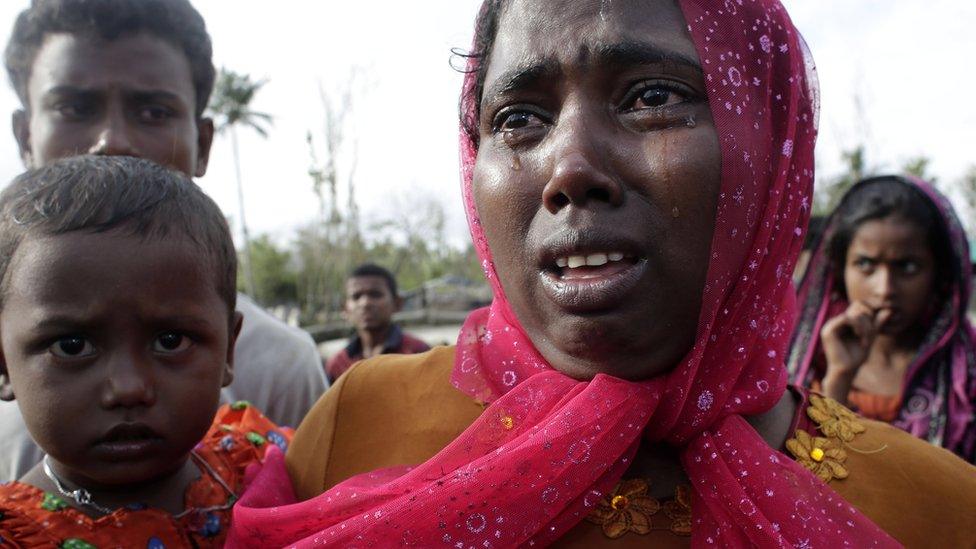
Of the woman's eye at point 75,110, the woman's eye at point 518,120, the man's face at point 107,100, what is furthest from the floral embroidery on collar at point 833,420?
the woman's eye at point 75,110

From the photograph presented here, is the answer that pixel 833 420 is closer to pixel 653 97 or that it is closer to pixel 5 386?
pixel 653 97

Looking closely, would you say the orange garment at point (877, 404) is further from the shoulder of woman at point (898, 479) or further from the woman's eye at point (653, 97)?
the woman's eye at point (653, 97)

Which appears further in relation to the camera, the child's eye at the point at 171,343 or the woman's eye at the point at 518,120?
the child's eye at the point at 171,343


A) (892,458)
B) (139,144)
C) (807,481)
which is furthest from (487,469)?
(139,144)

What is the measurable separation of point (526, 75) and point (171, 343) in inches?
35.3

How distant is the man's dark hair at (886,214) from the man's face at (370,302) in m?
4.66

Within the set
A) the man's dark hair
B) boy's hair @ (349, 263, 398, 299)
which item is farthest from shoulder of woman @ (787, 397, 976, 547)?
boy's hair @ (349, 263, 398, 299)

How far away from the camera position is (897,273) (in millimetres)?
3711

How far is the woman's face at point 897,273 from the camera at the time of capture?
3680 mm

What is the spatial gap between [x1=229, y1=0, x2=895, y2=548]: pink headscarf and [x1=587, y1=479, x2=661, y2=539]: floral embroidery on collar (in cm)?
5

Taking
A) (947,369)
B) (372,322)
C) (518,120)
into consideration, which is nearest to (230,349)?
(518,120)

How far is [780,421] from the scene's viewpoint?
62.9 inches

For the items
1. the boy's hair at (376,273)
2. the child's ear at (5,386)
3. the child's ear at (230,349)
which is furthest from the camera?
the boy's hair at (376,273)

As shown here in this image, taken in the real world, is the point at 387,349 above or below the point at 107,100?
below
